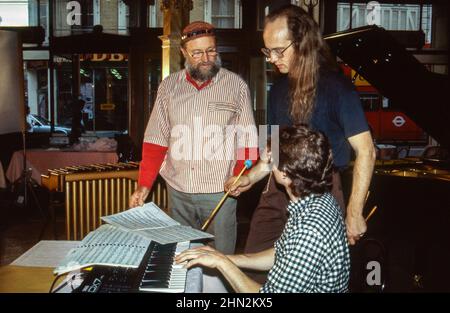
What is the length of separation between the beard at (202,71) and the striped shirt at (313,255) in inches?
59.5

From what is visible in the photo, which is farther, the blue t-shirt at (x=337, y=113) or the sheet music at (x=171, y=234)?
the blue t-shirt at (x=337, y=113)

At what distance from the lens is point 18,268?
184 cm

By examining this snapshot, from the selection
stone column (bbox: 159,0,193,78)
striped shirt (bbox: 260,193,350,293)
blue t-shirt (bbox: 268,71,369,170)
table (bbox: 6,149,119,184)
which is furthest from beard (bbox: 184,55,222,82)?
table (bbox: 6,149,119,184)

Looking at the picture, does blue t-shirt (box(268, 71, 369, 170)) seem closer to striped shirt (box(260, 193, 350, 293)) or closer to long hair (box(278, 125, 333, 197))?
long hair (box(278, 125, 333, 197))

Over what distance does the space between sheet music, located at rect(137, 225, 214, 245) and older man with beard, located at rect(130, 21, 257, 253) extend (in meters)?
0.97

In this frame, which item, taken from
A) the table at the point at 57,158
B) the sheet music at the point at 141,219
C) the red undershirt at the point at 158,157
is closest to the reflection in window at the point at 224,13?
the table at the point at 57,158

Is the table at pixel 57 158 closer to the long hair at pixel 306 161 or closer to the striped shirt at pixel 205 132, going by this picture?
the striped shirt at pixel 205 132

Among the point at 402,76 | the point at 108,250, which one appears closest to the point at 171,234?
the point at 108,250

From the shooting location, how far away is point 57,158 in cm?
677

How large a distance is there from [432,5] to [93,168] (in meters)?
11.9

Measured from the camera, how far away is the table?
6.70 meters

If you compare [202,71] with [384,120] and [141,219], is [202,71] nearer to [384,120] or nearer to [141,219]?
[141,219]

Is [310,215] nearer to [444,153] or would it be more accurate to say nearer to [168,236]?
[168,236]

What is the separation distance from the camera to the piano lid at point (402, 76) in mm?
3945
